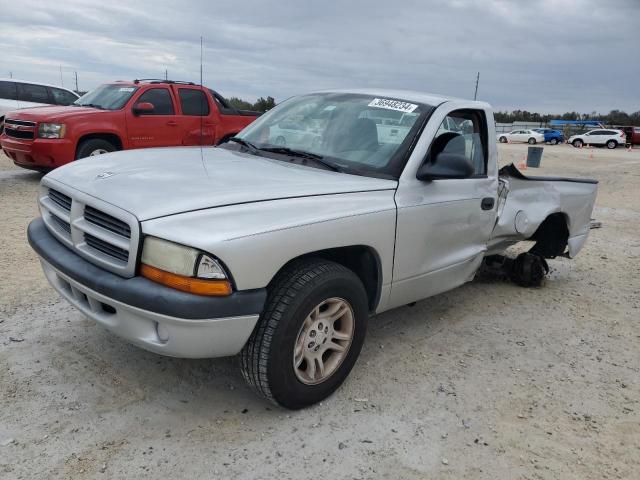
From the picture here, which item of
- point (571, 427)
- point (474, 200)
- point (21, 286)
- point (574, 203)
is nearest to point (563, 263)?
point (574, 203)

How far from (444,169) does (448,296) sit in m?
1.95

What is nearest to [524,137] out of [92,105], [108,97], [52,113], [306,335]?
[108,97]

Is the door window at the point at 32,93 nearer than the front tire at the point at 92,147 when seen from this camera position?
No

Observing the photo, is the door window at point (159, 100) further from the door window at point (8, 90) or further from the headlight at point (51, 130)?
the door window at point (8, 90)

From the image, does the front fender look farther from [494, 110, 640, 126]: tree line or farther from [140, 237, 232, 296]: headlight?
[494, 110, 640, 126]: tree line

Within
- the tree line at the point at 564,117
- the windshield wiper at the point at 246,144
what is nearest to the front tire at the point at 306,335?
the windshield wiper at the point at 246,144

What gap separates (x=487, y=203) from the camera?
3.91 metres

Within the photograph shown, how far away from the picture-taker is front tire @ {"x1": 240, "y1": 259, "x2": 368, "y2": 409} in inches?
101

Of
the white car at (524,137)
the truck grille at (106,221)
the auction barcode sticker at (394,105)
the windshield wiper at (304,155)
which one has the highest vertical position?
the auction barcode sticker at (394,105)

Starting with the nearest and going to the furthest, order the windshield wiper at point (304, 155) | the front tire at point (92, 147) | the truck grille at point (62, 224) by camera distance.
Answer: the truck grille at point (62, 224)
the windshield wiper at point (304, 155)
the front tire at point (92, 147)

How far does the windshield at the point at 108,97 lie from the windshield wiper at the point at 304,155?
6.69 metres

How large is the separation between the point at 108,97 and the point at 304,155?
297 inches

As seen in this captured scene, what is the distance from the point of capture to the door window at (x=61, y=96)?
13.6 m

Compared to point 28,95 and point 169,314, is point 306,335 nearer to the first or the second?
point 169,314
